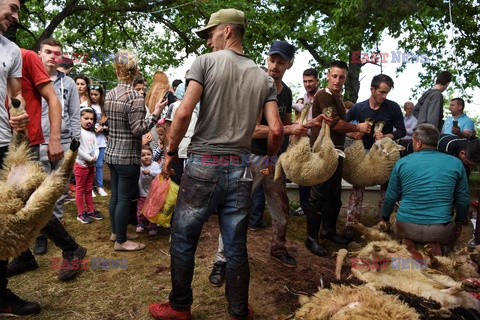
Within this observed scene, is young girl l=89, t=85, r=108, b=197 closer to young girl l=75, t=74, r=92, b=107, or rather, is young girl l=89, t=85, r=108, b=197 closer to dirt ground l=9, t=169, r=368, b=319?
young girl l=75, t=74, r=92, b=107

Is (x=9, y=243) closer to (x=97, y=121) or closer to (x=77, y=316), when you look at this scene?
(x=77, y=316)

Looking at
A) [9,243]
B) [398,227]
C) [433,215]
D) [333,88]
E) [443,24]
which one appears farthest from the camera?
[443,24]

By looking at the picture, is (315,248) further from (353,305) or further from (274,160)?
(353,305)

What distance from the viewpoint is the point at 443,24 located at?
11328 mm

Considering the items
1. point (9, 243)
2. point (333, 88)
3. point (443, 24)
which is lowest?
point (9, 243)

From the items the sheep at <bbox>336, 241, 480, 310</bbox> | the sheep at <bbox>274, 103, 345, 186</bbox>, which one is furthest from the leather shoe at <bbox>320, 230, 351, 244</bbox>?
the sheep at <bbox>336, 241, 480, 310</bbox>

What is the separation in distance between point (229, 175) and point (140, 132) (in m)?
1.70

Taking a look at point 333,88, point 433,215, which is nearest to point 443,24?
point 333,88

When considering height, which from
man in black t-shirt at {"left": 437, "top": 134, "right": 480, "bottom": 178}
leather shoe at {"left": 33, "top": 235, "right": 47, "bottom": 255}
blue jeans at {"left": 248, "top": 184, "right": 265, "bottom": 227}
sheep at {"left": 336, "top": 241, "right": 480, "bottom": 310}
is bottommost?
leather shoe at {"left": 33, "top": 235, "right": 47, "bottom": 255}

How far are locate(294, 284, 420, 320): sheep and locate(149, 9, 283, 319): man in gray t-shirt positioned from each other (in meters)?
0.62

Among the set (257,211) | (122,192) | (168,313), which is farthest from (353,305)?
(257,211)

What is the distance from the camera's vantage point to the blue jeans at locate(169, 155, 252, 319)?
2518 mm

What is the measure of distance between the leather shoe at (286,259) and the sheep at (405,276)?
83cm

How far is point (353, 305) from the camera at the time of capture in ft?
6.68
